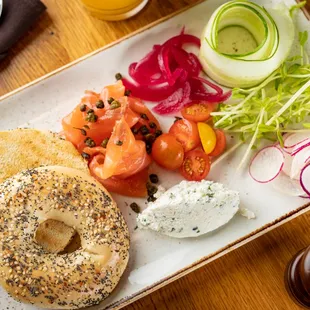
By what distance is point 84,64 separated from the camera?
8.01 ft

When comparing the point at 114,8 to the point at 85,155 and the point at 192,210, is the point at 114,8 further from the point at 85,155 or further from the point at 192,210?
the point at 192,210

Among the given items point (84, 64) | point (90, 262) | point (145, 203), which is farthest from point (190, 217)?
point (84, 64)

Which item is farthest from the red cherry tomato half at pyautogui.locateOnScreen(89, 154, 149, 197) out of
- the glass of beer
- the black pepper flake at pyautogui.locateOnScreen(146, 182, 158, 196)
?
the glass of beer

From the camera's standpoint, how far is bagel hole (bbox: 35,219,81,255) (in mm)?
2244

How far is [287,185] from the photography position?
7.62 feet

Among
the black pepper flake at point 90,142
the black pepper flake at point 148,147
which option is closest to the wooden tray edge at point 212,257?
the black pepper flake at point 148,147

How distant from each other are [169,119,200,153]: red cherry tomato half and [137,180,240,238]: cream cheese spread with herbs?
0.17 meters

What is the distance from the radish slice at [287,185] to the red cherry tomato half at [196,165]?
27 centimetres

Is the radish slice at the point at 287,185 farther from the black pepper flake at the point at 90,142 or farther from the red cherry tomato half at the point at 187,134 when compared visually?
the black pepper flake at the point at 90,142

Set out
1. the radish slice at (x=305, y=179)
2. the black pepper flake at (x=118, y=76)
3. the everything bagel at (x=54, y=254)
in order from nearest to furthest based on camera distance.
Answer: the everything bagel at (x=54, y=254) < the radish slice at (x=305, y=179) < the black pepper flake at (x=118, y=76)

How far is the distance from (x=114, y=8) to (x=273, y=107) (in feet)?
2.46

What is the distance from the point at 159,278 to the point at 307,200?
2.05ft

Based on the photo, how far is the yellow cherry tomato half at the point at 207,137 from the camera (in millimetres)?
2326

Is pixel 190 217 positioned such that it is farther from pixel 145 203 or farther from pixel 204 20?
pixel 204 20
